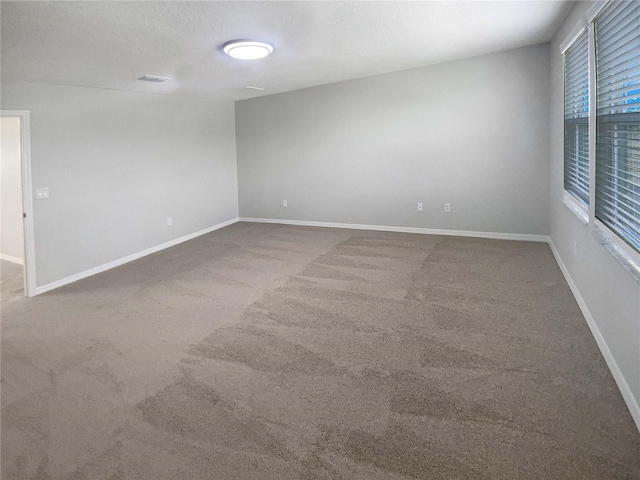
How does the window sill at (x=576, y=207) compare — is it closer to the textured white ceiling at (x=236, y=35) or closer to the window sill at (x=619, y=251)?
the window sill at (x=619, y=251)

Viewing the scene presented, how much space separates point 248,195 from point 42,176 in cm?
373

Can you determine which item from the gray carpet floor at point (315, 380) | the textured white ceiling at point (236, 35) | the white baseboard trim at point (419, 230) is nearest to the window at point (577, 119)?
the textured white ceiling at point (236, 35)

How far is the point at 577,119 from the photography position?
3.57m

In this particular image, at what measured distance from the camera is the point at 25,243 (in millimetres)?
4273

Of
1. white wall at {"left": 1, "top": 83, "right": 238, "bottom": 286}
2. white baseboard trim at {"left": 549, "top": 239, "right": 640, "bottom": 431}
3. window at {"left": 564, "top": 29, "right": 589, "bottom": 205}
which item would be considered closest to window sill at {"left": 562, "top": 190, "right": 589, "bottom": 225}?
window at {"left": 564, "top": 29, "right": 589, "bottom": 205}

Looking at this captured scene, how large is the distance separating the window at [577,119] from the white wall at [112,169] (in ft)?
16.6

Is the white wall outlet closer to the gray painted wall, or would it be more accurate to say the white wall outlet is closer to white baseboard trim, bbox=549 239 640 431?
the gray painted wall

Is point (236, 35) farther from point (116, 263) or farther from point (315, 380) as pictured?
point (116, 263)

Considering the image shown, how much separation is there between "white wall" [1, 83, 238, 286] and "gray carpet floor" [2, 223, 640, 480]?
701 millimetres

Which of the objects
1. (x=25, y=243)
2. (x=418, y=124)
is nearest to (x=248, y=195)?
(x=418, y=124)

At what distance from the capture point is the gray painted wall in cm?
534

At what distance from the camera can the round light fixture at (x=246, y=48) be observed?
353 cm

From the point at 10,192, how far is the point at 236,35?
4.22 m

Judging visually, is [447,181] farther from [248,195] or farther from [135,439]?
[135,439]
